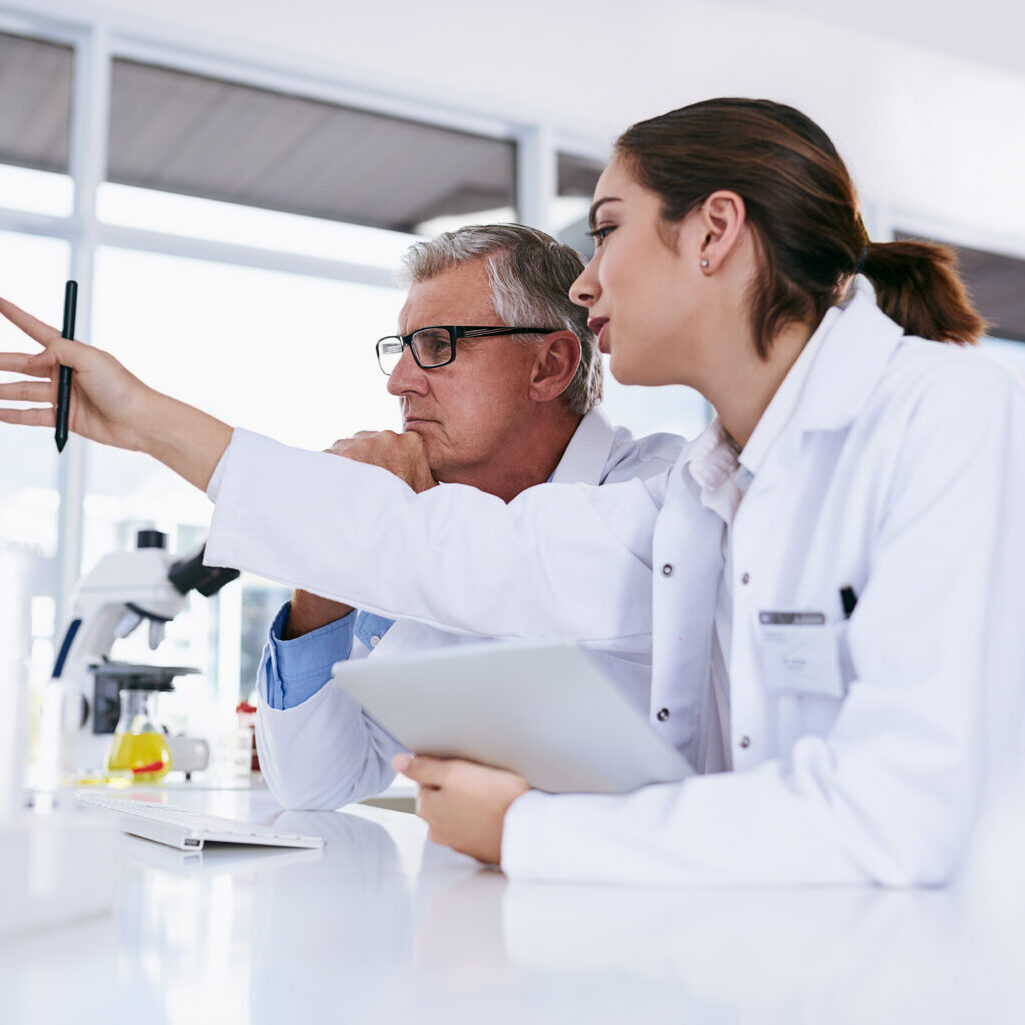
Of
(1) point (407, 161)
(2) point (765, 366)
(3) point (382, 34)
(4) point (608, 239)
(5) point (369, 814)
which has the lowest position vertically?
(5) point (369, 814)

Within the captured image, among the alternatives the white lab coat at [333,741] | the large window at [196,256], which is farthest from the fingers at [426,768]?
the large window at [196,256]

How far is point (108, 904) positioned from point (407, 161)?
14.1 feet

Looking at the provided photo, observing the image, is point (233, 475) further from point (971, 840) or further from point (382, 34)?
point (382, 34)

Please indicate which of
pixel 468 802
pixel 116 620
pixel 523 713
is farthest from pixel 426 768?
pixel 116 620

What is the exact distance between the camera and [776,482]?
1.18m

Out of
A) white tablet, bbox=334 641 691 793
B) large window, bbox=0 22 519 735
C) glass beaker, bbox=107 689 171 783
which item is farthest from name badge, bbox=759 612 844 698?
large window, bbox=0 22 519 735

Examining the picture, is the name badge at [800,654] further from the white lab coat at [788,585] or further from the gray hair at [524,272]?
the gray hair at [524,272]

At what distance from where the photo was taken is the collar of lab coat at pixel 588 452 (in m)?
1.92

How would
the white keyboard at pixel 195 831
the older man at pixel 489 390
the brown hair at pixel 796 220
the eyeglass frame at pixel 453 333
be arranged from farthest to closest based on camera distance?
the eyeglass frame at pixel 453 333, the older man at pixel 489 390, the brown hair at pixel 796 220, the white keyboard at pixel 195 831

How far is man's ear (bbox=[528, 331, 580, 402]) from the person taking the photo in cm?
207

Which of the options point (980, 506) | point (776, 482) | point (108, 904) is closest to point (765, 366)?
point (776, 482)

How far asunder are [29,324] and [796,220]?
2.97ft

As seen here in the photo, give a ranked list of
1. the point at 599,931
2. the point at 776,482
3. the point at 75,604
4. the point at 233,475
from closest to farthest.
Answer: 1. the point at 599,931
2. the point at 776,482
3. the point at 233,475
4. the point at 75,604

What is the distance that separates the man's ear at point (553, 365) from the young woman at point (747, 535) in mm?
572
